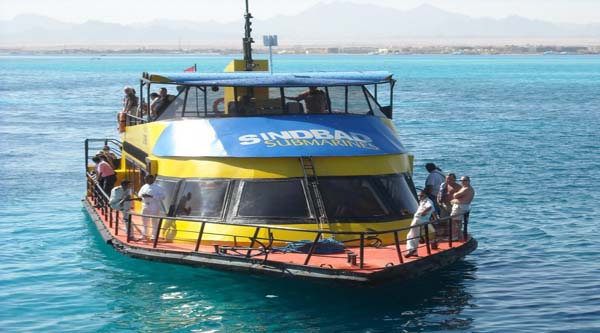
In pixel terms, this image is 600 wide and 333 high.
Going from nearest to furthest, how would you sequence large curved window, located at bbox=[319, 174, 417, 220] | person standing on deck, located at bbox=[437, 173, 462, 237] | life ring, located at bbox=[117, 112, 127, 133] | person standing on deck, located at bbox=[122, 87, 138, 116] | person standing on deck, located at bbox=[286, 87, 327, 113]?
large curved window, located at bbox=[319, 174, 417, 220], person standing on deck, located at bbox=[437, 173, 462, 237], person standing on deck, located at bbox=[286, 87, 327, 113], person standing on deck, located at bbox=[122, 87, 138, 116], life ring, located at bbox=[117, 112, 127, 133]

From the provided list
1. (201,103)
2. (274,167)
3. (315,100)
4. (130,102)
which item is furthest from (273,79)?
(130,102)

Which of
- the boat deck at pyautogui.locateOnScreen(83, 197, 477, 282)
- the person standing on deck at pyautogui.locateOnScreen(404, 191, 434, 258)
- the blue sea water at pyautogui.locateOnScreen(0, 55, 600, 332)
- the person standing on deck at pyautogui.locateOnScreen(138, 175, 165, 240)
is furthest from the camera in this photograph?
the person standing on deck at pyautogui.locateOnScreen(138, 175, 165, 240)

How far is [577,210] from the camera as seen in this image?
92.7ft

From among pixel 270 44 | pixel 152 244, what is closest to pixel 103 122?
pixel 270 44

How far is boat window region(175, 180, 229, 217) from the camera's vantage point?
18953mm

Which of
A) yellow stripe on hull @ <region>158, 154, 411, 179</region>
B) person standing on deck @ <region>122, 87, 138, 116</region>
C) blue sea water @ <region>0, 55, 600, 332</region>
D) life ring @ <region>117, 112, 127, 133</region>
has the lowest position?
blue sea water @ <region>0, 55, 600, 332</region>

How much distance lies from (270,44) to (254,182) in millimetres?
6472

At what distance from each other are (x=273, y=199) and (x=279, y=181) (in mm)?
373

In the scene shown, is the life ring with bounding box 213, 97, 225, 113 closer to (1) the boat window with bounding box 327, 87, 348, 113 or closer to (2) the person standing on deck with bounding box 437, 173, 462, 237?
(1) the boat window with bounding box 327, 87, 348, 113

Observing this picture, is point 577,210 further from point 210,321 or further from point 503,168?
point 210,321

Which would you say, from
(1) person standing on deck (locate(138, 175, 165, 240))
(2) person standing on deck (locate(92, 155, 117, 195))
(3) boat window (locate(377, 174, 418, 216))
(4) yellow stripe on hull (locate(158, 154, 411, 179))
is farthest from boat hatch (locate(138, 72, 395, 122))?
(2) person standing on deck (locate(92, 155, 117, 195))

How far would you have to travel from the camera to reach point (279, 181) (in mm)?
18797

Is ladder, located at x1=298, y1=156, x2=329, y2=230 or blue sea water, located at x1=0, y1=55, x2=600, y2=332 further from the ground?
ladder, located at x1=298, y1=156, x2=329, y2=230

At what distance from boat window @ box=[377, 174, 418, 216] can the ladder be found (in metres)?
1.36
